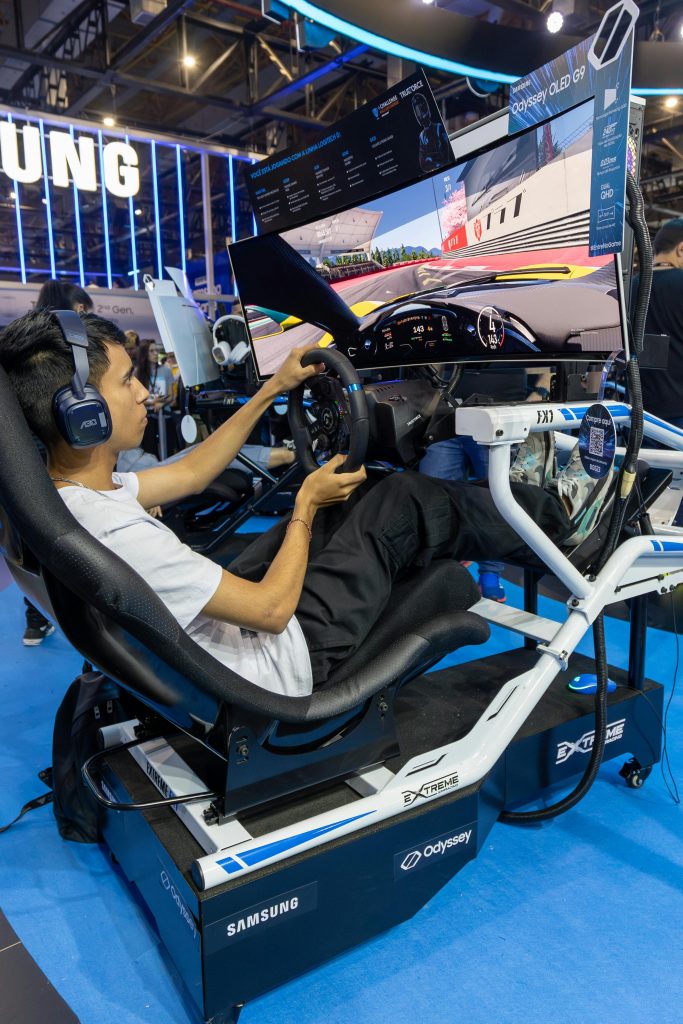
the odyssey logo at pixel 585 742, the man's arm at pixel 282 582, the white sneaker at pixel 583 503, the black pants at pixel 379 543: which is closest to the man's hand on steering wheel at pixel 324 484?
the man's arm at pixel 282 582

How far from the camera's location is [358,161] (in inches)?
95.0

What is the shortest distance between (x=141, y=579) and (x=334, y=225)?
71.9 inches

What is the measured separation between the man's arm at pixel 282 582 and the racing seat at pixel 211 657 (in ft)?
0.34

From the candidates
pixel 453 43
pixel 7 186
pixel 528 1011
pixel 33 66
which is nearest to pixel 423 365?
pixel 528 1011

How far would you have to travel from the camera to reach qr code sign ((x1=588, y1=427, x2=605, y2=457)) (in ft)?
5.19

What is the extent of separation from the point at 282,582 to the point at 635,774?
1.32m

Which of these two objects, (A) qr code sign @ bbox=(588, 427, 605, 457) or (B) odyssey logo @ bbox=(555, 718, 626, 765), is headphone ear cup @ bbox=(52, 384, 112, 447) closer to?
(A) qr code sign @ bbox=(588, 427, 605, 457)

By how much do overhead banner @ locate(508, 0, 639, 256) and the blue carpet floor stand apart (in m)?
1.47

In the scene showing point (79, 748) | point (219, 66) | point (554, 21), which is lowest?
point (79, 748)

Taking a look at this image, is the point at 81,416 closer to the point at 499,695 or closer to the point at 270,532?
the point at 270,532

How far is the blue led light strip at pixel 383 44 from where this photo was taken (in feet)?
13.3

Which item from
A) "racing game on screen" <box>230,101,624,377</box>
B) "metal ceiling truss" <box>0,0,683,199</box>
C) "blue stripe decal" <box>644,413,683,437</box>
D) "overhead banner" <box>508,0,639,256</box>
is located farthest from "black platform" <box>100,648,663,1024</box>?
"metal ceiling truss" <box>0,0,683,199</box>

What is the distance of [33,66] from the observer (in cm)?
945

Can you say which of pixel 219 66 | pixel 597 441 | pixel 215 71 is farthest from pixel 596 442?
pixel 215 71
